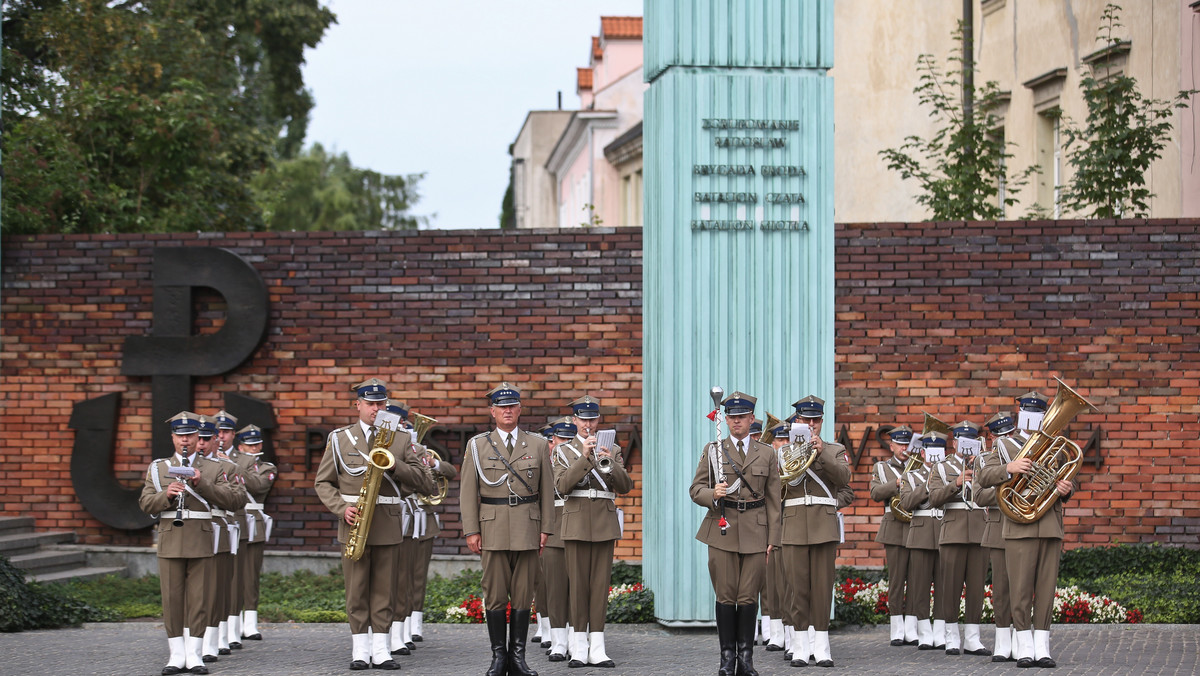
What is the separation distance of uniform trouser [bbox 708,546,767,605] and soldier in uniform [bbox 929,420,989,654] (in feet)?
7.56

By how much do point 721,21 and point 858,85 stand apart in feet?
41.0

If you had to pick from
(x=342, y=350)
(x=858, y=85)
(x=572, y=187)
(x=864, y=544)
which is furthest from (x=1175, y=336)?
(x=572, y=187)

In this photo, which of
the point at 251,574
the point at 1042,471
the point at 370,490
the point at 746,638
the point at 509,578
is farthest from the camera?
the point at 251,574

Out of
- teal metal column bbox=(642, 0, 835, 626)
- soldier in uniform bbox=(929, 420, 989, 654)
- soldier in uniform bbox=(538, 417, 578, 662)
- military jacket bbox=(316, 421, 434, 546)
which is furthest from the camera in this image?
teal metal column bbox=(642, 0, 835, 626)

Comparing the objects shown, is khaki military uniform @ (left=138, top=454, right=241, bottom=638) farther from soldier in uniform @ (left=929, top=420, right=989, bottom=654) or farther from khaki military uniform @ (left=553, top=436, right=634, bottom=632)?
soldier in uniform @ (left=929, top=420, right=989, bottom=654)

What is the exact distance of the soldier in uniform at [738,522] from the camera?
10375 millimetres

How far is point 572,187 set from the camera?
41.9 meters

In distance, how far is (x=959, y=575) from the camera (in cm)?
1216

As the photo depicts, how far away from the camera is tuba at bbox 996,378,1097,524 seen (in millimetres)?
10852

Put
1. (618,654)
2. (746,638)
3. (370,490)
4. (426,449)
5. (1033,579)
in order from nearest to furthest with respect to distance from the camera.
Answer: (746,638) → (370,490) → (1033,579) → (618,654) → (426,449)

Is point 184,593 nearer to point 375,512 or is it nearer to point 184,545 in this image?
point 184,545

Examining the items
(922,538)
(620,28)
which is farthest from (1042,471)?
(620,28)

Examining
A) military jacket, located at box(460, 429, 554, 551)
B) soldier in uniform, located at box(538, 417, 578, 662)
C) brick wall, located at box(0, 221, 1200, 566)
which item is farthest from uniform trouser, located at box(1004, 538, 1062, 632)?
brick wall, located at box(0, 221, 1200, 566)

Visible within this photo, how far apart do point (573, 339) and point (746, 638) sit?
5987mm
